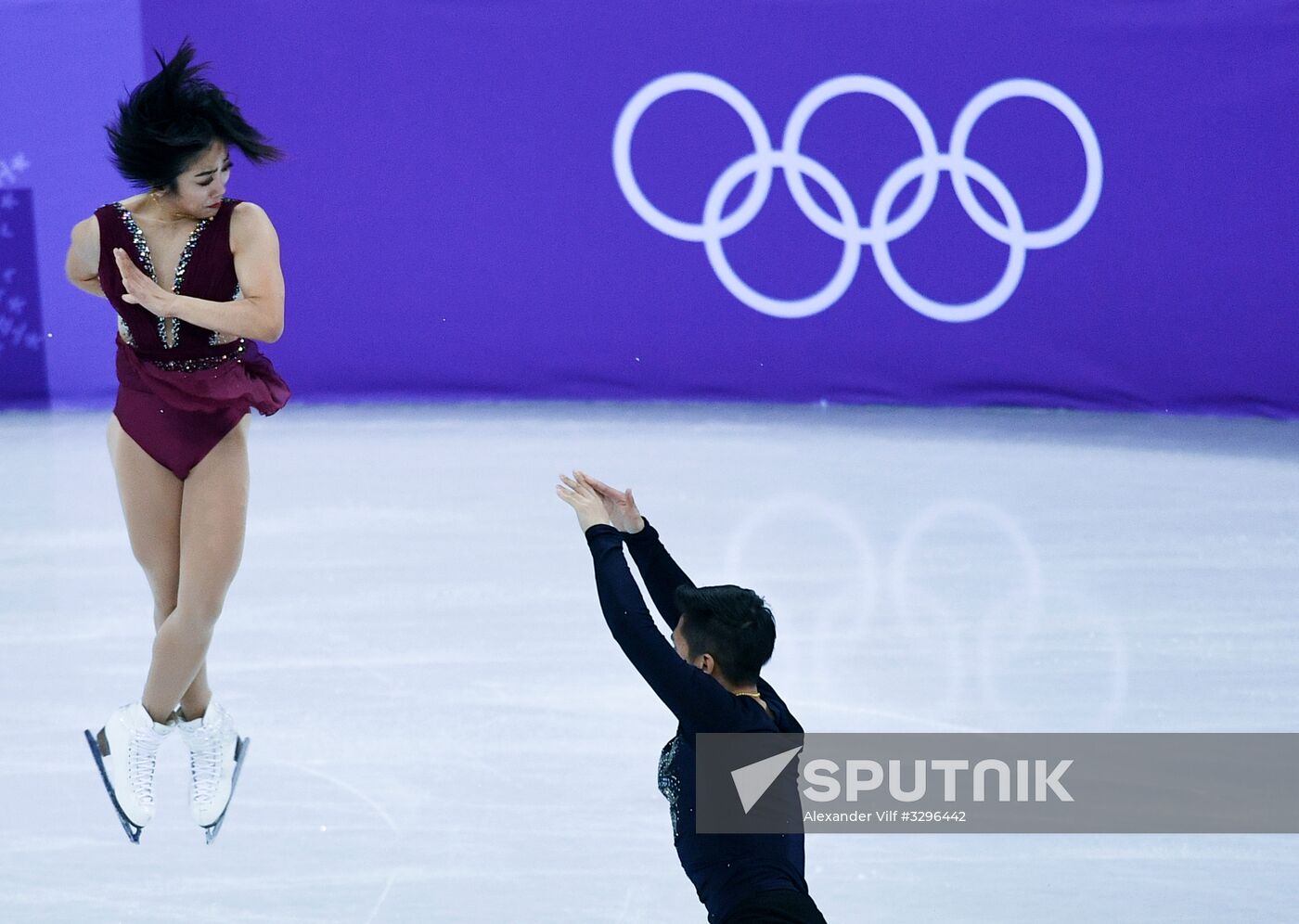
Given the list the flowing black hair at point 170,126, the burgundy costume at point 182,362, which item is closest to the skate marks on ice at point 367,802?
the burgundy costume at point 182,362

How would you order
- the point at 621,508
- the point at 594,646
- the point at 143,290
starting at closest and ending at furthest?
the point at 143,290 → the point at 621,508 → the point at 594,646

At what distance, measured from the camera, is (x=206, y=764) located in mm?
4121

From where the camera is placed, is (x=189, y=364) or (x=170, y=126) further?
(x=189, y=364)

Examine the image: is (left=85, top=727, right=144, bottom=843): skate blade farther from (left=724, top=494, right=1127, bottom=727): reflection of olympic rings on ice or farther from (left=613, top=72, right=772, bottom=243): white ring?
(left=613, top=72, right=772, bottom=243): white ring

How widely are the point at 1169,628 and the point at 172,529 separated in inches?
150

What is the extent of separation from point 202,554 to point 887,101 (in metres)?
7.45

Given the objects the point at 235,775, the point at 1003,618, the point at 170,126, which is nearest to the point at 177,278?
the point at 170,126

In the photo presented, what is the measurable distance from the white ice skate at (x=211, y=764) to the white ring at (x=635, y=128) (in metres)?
6.98

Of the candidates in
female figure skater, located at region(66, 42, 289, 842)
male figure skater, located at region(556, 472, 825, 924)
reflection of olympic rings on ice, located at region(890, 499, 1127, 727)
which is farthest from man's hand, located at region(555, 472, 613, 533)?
reflection of olympic rings on ice, located at region(890, 499, 1127, 727)

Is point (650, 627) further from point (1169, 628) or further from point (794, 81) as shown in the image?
point (794, 81)

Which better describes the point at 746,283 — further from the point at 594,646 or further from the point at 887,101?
the point at 594,646

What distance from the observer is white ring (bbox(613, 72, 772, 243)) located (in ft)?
34.6

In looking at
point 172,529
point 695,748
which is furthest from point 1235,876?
point 172,529

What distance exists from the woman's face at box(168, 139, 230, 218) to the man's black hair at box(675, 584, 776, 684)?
1345 millimetres
